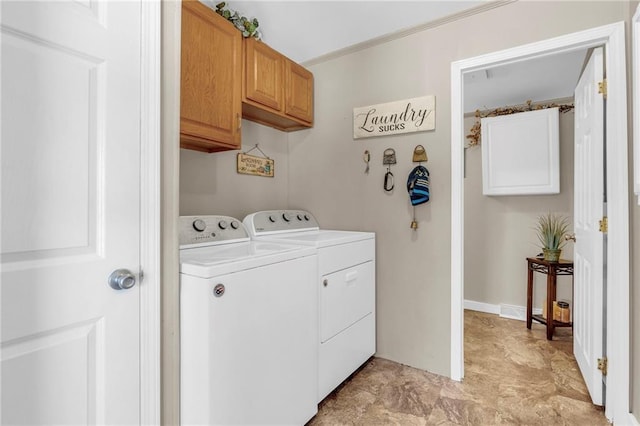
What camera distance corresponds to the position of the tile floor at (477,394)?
67.6 inches

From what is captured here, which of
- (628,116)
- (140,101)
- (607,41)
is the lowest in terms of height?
(140,101)

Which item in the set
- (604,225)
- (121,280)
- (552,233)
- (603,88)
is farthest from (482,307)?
(121,280)

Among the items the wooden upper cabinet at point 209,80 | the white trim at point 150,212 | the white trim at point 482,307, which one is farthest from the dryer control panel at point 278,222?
the white trim at point 482,307

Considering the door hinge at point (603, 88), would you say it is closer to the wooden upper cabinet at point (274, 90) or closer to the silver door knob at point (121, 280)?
the wooden upper cabinet at point (274, 90)

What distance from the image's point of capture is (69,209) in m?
0.91

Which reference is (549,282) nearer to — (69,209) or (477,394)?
(477,394)

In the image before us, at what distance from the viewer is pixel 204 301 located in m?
1.14

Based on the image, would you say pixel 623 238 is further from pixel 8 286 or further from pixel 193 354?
pixel 8 286

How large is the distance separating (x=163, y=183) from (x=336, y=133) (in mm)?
1680

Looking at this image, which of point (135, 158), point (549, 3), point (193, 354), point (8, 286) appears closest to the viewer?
point (8, 286)

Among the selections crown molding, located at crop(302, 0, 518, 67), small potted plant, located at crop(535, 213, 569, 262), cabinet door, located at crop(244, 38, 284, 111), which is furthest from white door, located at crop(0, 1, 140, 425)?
small potted plant, located at crop(535, 213, 569, 262)

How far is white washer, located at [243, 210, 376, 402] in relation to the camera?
181 cm

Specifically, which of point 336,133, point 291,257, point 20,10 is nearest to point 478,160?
point 336,133

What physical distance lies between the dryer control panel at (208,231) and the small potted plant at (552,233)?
2703 millimetres
